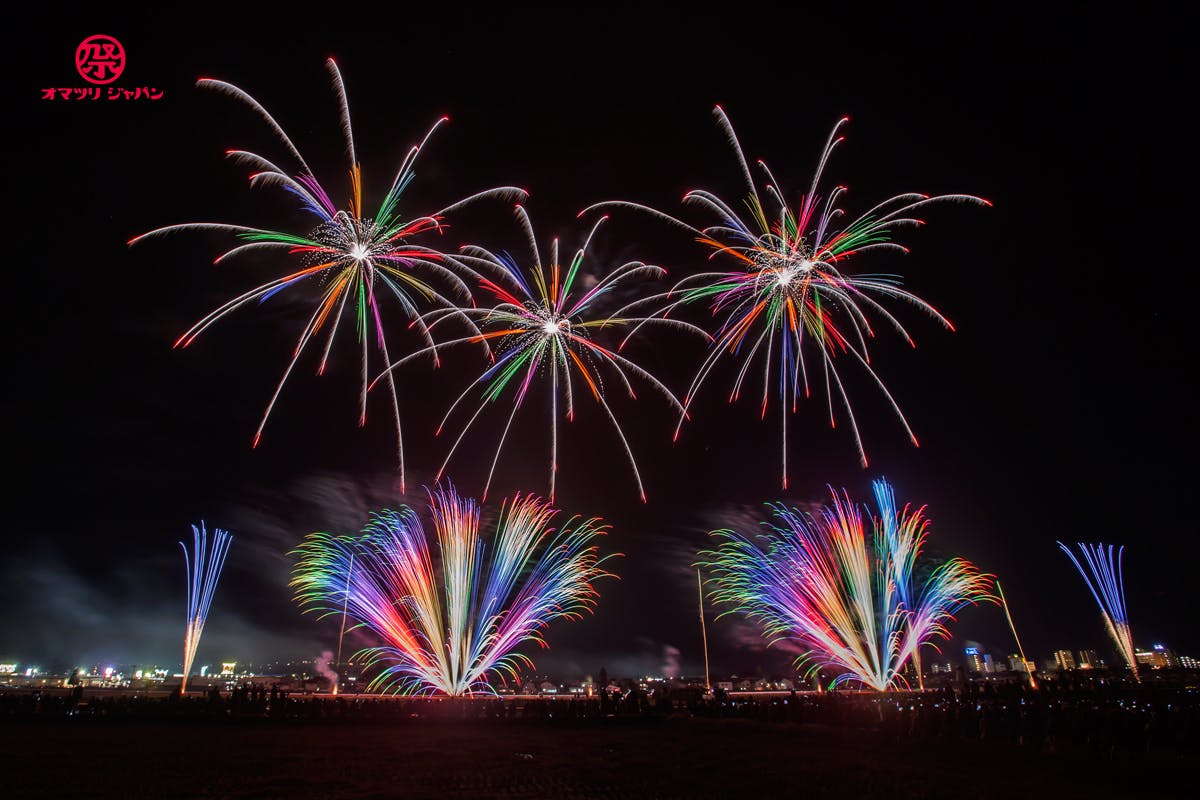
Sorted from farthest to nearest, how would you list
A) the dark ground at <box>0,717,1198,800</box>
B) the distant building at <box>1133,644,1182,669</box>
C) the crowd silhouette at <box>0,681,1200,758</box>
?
the distant building at <box>1133,644,1182,669</box> < the crowd silhouette at <box>0,681,1200,758</box> < the dark ground at <box>0,717,1198,800</box>

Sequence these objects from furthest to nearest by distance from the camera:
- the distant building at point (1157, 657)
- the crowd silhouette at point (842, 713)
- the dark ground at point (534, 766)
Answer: the distant building at point (1157, 657), the crowd silhouette at point (842, 713), the dark ground at point (534, 766)

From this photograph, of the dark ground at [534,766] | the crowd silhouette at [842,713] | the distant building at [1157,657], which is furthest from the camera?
the distant building at [1157,657]

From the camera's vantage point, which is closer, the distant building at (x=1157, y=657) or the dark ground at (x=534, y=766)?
the dark ground at (x=534, y=766)

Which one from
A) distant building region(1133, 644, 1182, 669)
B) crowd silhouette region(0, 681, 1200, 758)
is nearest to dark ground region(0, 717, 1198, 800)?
crowd silhouette region(0, 681, 1200, 758)

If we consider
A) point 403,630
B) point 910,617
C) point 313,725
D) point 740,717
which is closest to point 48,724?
point 313,725

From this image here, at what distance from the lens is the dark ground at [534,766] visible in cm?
1147

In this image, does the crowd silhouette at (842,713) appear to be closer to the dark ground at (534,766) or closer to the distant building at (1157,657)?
the dark ground at (534,766)

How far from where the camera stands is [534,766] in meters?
14.1

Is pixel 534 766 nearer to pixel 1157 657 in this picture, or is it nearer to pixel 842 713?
pixel 842 713

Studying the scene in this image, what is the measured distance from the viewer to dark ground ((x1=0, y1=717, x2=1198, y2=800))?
11469 millimetres

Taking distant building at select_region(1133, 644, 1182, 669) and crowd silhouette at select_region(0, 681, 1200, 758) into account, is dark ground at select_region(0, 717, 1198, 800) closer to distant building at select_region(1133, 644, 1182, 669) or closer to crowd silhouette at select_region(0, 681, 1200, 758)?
crowd silhouette at select_region(0, 681, 1200, 758)

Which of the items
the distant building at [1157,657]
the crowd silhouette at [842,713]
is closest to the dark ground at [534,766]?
the crowd silhouette at [842,713]

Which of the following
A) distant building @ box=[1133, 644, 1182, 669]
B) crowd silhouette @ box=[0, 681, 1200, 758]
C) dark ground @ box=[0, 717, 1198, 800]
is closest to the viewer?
dark ground @ box=[0, 717, 1198, 800]

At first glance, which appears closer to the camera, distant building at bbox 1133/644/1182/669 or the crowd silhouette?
the crowd silhouette
